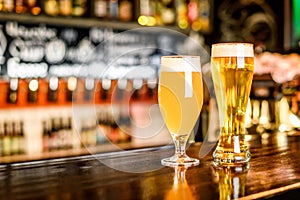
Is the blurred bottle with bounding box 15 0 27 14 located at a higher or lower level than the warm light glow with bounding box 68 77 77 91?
higher

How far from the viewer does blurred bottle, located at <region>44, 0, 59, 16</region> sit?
158 inches

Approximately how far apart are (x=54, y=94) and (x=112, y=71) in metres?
0.61

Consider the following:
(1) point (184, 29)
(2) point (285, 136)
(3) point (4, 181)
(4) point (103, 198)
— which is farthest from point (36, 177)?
(1) point (184, 29)

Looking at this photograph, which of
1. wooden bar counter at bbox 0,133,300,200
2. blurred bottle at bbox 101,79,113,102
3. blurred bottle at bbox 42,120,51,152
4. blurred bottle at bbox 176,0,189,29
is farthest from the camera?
blurred bottle at bbox 176,0,189,29

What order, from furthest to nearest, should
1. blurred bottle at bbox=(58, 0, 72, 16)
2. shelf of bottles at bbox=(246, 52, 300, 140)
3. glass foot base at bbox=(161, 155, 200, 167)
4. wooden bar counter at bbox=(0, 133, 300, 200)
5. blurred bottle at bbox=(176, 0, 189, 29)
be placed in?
blurred bottle at bbox=(176, 0, 189, 29)
blurred bottle at bbox=(58, 0, 72, 16)
shelf of bottles at bbox=(246, 52, 300, 140)
glass foot base at bbox=(161, 155, 200, 167)
wooden bar counter at bbox=(0, 133, 300, 200)

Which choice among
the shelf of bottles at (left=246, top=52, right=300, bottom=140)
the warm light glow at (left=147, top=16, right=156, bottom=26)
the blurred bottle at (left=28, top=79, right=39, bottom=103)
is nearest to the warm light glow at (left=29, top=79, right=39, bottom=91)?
the blurred bottle at (left=28, top=79, right=39, bottom=103)

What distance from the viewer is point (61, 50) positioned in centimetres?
415

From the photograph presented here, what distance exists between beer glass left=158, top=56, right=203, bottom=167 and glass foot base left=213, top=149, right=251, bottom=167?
0.16 ft

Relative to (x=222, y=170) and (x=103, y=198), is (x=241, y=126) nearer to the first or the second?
(x=222, y=170)

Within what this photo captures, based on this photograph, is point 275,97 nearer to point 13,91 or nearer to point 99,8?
point 99,8

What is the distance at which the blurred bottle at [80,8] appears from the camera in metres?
4.23

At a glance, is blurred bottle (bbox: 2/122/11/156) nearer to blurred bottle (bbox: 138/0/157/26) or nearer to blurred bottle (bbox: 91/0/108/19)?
blurred bottle (bbox: 91/0/108/19)

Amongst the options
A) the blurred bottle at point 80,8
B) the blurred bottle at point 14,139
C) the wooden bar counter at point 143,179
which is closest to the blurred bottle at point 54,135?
the blurred bottle at point 14,139

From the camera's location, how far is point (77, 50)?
428cm
